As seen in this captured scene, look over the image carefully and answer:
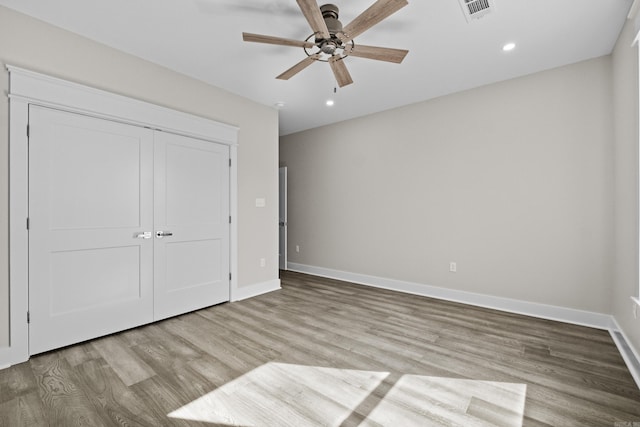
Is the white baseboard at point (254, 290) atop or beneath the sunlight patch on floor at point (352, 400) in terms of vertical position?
atop

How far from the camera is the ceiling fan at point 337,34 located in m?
1.91

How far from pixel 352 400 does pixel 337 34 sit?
2.53 metres

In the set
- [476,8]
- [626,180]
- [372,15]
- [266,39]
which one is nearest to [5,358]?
[266,39]

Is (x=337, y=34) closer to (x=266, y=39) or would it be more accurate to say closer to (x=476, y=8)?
(x=266, y=39)

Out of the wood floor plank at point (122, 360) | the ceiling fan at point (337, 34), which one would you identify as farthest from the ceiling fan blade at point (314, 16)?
the wood floor plank at point (122, 360)

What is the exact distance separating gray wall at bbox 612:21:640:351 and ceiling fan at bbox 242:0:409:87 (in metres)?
1.92

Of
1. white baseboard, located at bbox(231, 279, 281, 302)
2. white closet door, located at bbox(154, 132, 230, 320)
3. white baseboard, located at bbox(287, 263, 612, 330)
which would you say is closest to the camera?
white baseboard, located at bbox(287, 263, 612, 330)

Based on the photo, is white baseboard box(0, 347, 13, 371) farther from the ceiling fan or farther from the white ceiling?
the ceiling fan

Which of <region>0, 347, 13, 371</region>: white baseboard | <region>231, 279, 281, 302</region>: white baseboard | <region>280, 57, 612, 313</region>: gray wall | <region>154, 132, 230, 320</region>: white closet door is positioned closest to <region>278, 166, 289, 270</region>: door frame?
<region>280, 57, 612, 313</region>: gray wall

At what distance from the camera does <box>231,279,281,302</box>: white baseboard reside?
406 centimetres

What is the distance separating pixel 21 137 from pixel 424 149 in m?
4.40

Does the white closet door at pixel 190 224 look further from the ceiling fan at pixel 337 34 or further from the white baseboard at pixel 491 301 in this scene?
the white baseboard at pixel 491 301

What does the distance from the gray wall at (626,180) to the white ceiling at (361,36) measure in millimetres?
361

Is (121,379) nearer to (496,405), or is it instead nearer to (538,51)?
(496,405)
